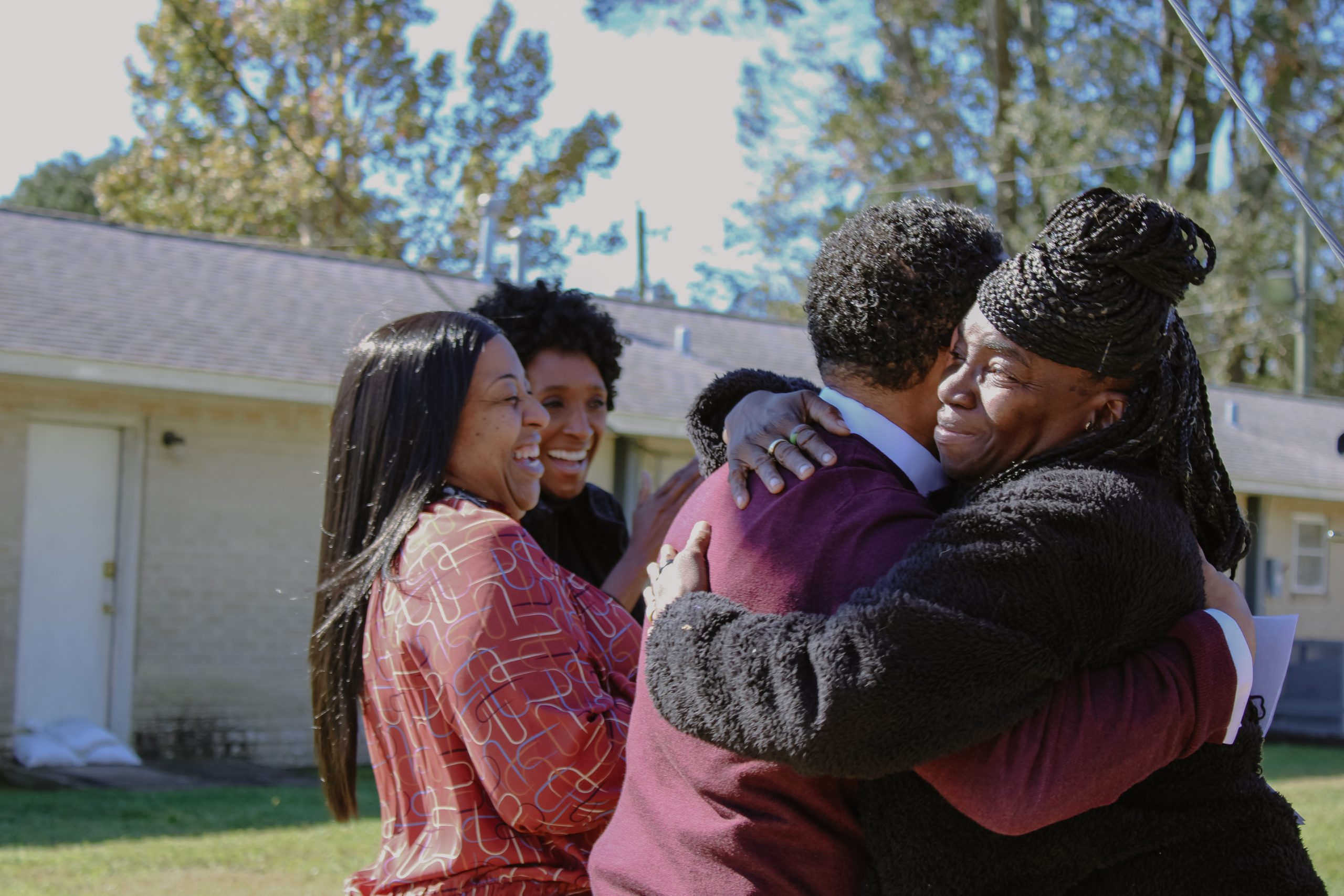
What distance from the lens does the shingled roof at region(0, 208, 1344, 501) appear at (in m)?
10.3

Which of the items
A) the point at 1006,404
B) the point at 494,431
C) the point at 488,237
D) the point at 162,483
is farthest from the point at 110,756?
the point at 1006,404

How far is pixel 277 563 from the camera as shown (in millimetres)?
11242

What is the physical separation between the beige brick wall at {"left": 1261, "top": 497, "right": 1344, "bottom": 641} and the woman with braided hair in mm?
17190

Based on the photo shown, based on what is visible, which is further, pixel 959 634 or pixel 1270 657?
pixel 1270 657

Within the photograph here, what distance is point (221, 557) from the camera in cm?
1102

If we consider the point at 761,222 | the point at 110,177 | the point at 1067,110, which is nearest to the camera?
the point at 1067,110

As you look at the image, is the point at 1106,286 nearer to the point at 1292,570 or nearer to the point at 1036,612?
the point at 1036,612

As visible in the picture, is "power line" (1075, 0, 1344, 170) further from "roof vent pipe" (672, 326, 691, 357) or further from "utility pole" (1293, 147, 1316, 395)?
"roof vent pipe" (672, 326, 691, 357)

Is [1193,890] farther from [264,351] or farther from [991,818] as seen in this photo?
[264,351]

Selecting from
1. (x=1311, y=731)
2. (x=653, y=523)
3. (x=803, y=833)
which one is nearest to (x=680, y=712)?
(x=803, y=833)

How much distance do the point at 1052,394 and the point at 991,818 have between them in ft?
1.90

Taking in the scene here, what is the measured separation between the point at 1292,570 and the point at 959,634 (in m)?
18.6

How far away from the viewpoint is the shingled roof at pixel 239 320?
1029 cm

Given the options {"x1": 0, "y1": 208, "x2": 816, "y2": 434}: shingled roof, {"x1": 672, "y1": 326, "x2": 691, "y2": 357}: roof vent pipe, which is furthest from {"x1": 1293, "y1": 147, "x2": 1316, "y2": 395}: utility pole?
{"x1": 672, "y1": 326, "x2": 691, "y2": 357}: roof vent pipe
